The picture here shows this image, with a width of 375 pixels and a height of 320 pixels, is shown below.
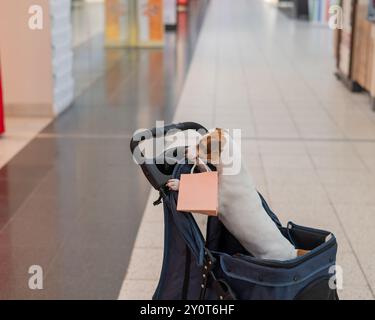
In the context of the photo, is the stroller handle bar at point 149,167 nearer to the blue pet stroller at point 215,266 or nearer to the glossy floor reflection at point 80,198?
the blue pet stroller at point 215,266

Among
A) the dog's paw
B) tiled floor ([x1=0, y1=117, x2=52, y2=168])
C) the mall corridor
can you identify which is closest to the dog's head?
the dog's paw

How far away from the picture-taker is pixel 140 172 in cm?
514

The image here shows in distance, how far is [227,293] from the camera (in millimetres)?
2121

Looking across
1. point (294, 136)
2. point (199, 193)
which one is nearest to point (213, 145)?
point (199, 193)

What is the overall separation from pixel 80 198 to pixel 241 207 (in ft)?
8.14

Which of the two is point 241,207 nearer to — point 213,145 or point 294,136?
point 213,145

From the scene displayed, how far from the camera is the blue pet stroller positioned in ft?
6.90

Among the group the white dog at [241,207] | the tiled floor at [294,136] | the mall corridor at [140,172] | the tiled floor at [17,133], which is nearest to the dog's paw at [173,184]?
the white dog at [241,207]

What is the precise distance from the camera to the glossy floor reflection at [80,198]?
3.41m

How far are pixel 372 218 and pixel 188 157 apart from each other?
226 cm

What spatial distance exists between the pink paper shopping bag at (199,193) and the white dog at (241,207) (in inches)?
2.9

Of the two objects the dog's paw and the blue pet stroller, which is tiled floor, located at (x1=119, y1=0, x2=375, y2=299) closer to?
the blue pet stroller
